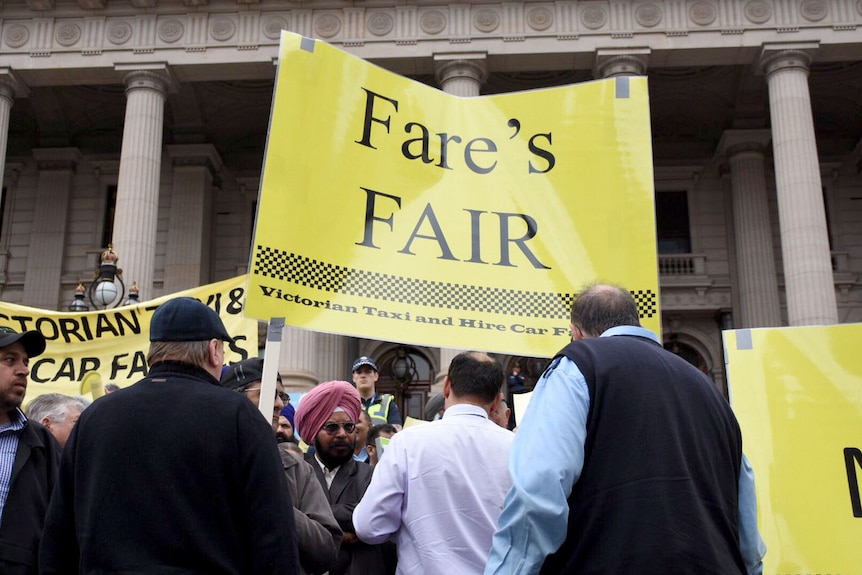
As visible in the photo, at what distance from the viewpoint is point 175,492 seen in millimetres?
2941

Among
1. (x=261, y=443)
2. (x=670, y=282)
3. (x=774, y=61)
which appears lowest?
(x=261, y=443)

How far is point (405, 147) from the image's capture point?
5816mm

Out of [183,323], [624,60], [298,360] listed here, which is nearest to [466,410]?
[183,323]

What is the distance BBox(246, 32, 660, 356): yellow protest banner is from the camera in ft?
16.9

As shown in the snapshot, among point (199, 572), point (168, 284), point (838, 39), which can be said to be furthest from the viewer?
point (168, 284)

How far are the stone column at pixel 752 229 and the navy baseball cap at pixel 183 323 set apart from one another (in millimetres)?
21708

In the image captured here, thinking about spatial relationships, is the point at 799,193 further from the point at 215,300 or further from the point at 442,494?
the point at 442,494

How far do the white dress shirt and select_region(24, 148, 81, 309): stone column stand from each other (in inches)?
898

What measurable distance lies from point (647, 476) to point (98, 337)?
864cm

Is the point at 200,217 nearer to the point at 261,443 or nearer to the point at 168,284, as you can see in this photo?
the point at 168,284

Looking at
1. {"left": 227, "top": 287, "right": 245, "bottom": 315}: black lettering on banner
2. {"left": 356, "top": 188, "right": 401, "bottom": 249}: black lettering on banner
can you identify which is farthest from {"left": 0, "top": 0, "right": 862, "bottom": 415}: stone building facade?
{"left": 356, "top": 188, "right": 401, "bottom": 249}: black lettering on banner

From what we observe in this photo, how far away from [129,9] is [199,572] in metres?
21.2

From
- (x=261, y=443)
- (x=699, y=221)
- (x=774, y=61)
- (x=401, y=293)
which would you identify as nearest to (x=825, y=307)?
(x=774, y=61)

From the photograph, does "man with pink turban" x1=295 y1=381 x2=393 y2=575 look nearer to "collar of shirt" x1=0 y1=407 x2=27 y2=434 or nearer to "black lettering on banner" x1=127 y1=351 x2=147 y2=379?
"collar of shirt" x1=0 y1=407 x2=27 y2=434
